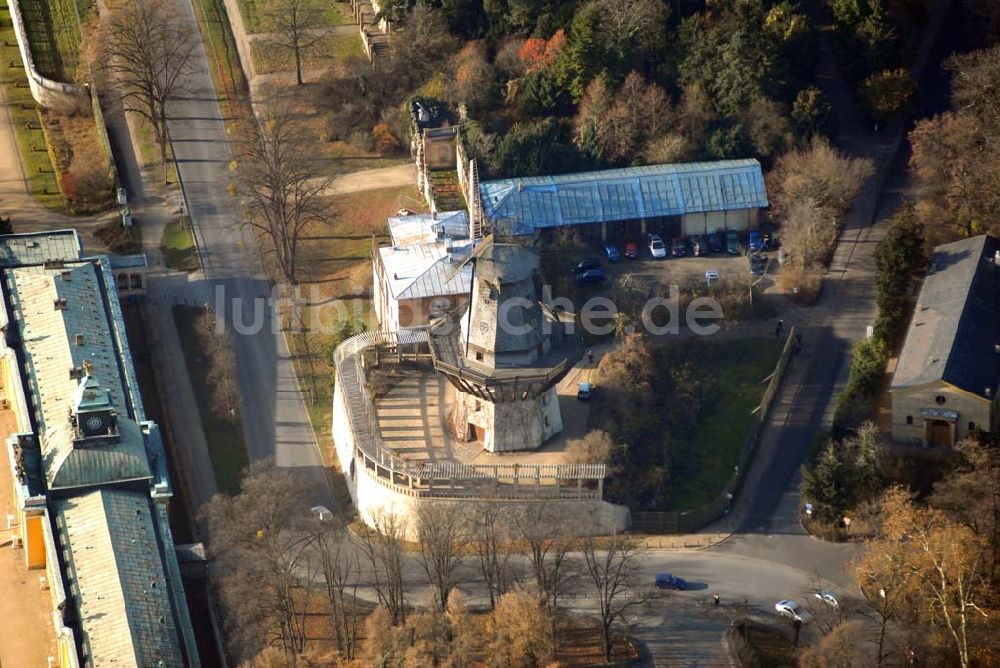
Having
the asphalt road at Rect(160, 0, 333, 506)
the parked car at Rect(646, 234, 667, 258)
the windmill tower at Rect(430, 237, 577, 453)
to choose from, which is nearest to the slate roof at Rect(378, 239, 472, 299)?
the windmill tower at Rect(430, 237, 577, 453)

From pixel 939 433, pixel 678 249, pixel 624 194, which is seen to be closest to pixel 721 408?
pixel 939 433

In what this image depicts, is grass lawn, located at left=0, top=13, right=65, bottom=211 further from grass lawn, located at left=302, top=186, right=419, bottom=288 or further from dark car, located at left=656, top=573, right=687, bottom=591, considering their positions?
dark car, located at left=656, top=573, right=687, bottom=591

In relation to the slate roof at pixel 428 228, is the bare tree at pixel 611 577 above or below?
below

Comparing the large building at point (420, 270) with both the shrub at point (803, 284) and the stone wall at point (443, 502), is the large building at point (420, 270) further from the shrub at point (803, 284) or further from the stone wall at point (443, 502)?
the shrub at point (803, 284)

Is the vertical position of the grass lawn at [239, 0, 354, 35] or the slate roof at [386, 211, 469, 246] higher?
the grass lawn at [239, 0, 354, 35]

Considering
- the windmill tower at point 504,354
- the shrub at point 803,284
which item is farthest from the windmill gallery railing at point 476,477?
the shrub at point 803,284

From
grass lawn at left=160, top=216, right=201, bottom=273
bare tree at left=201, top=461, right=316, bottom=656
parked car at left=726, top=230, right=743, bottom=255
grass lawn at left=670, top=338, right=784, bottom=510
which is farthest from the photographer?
grass lawn at left=160, top=216, right=201, bottom=273
